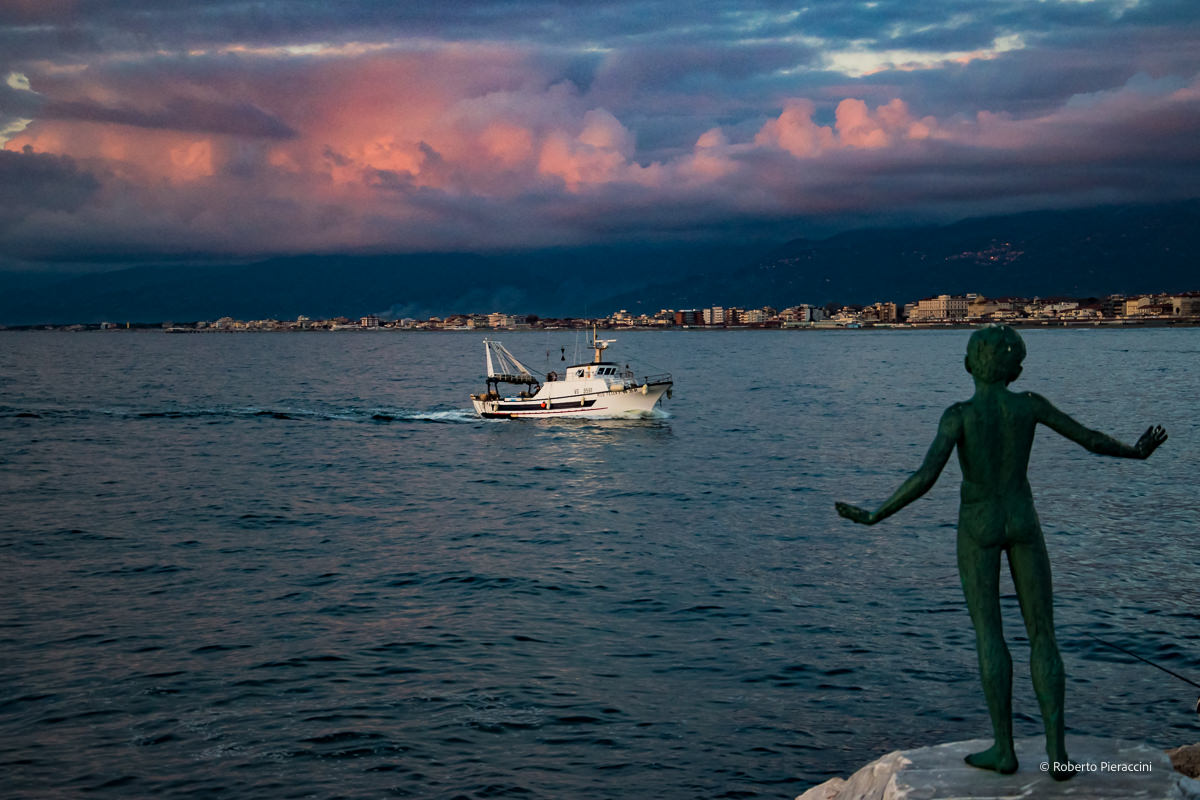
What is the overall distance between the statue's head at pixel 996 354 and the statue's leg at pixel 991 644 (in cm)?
121

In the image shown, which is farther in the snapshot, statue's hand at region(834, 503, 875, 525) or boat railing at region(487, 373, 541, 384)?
boat railing at region(487, 373, 541, 384)

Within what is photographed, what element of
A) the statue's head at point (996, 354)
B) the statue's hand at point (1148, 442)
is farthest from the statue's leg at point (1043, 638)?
the statue's head at point (996, 354)

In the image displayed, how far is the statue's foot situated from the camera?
7195mm

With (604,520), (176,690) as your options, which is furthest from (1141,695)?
(604,520)

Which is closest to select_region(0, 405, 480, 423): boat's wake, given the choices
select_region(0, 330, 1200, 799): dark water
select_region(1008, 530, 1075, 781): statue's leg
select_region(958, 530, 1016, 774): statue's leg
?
select_region(0, 330, 1200, 799): dark water

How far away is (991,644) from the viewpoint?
732 cm

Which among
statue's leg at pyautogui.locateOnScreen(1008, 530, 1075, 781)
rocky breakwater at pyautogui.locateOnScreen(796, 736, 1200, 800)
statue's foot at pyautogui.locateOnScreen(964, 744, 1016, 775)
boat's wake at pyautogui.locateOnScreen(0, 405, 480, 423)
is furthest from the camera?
boat's wake at pyautogui.locateOnScreen(0, 405, 480, 423)

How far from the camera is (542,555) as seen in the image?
89.7 ft

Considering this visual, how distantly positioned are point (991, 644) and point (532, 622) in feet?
45.1

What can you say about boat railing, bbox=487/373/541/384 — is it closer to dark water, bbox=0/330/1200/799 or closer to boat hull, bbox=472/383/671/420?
boat hull, bbox=472/383/671/420

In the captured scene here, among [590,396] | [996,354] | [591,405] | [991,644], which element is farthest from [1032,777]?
[591,405]

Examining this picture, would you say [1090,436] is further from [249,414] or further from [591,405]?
[249,414]

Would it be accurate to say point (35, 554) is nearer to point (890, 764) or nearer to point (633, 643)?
point (633, 643)

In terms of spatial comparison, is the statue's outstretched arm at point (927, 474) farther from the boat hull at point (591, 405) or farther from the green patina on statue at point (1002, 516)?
the boat hull at point (591, 405)
